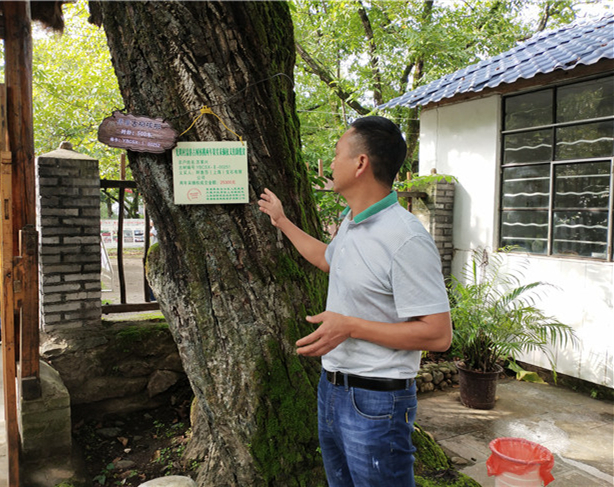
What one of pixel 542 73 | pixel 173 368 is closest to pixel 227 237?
pixel 173 368

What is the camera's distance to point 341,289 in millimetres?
1659

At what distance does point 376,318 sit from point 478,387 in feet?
13.4

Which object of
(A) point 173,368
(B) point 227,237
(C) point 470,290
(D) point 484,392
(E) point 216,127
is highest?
(E) point 216,127

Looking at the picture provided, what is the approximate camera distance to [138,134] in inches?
77.8

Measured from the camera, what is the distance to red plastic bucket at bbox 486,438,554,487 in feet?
8.34

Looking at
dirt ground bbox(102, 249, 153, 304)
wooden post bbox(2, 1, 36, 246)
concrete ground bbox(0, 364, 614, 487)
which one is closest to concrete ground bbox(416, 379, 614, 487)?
concrete ground bbox(0, 364, 614, 487)

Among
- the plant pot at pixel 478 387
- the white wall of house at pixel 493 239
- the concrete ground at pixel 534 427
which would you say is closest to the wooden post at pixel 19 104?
the concrete ground at pixel 534 427

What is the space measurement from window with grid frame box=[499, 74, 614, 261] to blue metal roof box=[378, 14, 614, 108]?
1.39ft

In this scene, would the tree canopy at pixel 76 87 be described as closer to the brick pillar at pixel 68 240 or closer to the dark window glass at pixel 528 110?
the brick pillar at pixel 68 240

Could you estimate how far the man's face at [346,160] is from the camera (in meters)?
1.65

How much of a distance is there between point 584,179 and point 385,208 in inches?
192

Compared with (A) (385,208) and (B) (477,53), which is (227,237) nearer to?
(A) (385,208)

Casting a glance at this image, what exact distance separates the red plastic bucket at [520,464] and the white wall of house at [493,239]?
10.3ft

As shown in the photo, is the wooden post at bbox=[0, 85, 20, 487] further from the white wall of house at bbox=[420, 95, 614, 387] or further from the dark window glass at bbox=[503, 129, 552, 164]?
the dark window glass at bbox=[503, 129, 552, 164]
